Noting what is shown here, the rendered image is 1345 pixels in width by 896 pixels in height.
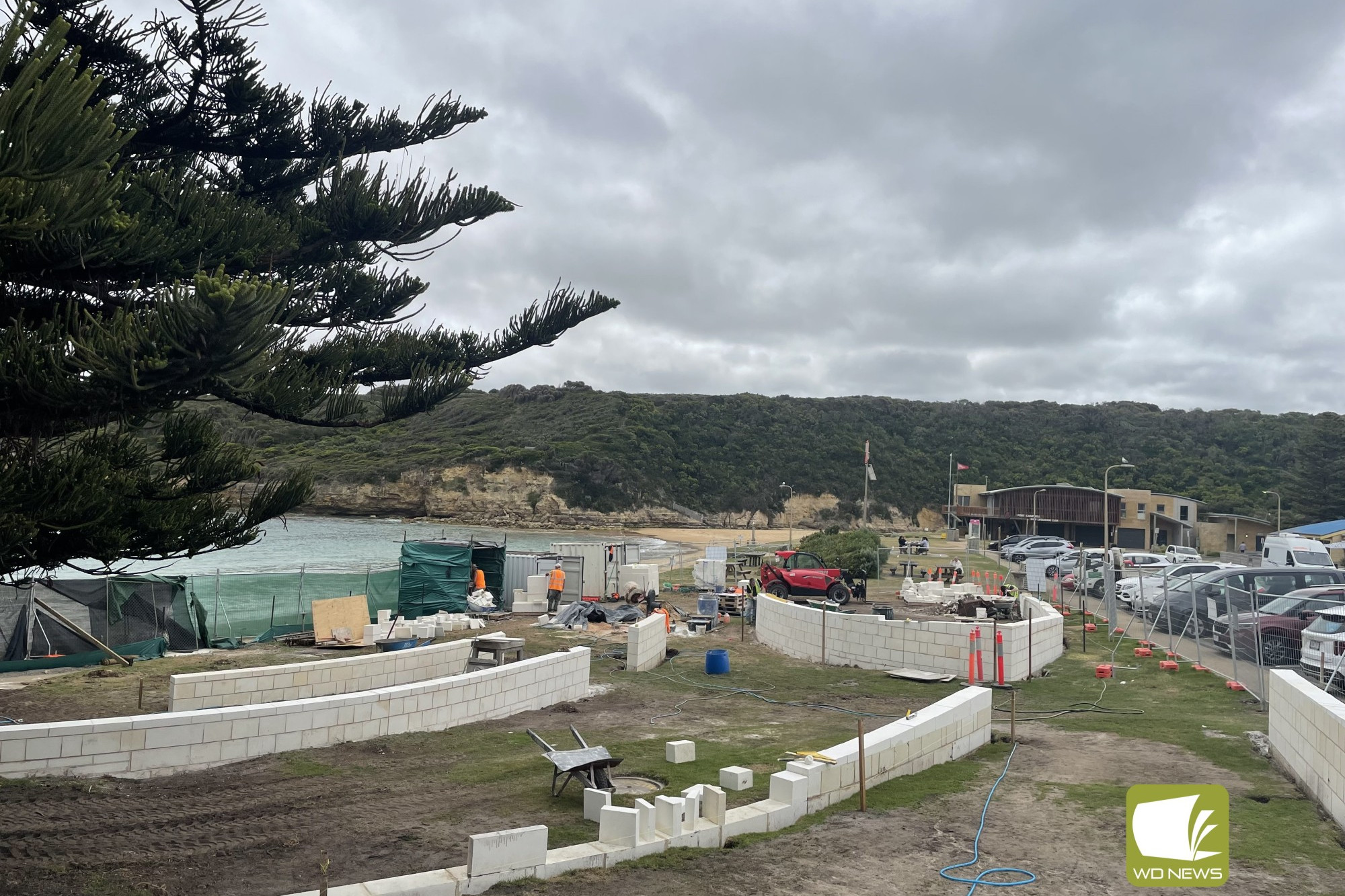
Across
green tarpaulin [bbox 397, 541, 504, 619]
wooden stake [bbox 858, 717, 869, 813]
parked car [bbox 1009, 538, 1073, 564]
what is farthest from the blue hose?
parked car [bbox 1009, 538, 1073, 564]

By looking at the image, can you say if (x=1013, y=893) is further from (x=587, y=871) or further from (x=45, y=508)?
(x=45, y=508)

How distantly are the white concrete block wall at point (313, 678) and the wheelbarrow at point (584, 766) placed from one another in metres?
4.13

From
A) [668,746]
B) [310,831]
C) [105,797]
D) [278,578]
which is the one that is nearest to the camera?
[310,831]

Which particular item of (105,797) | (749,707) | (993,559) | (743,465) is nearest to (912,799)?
(749,707)

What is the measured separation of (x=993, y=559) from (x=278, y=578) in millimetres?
32223

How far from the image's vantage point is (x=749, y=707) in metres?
12.1

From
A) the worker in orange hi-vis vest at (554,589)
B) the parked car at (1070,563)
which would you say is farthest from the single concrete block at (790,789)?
the parked car at (1070,563)

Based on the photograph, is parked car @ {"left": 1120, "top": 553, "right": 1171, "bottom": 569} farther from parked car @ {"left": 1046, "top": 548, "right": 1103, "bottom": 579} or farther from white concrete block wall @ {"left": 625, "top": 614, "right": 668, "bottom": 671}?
white concrete block wall @ {"left": 625, "top": 614, "right": 668, "bottom": 671}

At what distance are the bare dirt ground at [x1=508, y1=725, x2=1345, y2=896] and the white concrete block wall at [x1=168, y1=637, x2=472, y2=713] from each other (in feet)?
20.1

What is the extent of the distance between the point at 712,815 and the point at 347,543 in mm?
64266

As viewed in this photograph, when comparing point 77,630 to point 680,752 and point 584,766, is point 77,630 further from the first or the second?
point 584,766

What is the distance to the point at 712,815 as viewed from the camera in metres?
6.62

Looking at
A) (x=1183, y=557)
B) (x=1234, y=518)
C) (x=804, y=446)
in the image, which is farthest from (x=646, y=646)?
(x=804, y=446)

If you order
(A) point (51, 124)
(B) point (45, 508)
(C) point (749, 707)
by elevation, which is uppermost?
(A) point (51, 124)
